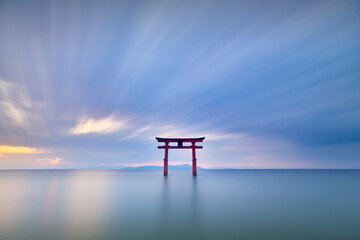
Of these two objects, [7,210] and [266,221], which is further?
[7,210]

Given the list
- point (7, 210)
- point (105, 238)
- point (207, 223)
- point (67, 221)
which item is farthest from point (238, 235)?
point (7, 210)

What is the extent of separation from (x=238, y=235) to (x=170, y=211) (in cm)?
410

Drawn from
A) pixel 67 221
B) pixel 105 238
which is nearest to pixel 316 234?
pixel 105 238

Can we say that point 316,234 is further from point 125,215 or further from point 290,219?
point 125,215

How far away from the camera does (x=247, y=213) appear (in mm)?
8547

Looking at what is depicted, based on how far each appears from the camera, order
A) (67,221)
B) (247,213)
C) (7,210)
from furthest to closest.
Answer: (7,210)
(247,213)
(67,221)

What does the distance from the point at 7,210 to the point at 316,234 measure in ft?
43.4

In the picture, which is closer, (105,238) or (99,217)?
(105,238)

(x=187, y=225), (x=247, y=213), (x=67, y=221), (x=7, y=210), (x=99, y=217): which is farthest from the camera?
(x=7, y=210)

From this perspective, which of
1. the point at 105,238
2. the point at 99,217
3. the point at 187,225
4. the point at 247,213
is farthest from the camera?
the point at 247,213

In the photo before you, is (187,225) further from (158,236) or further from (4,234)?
(4,234)

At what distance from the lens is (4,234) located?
584cm

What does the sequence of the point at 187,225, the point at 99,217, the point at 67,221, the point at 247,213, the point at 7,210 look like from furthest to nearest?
the point at 7,210 < the point at 247,213 < the point at 99,217 < the point at 67,221 < the point at 187,225

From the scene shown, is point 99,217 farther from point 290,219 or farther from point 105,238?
point 290,219
